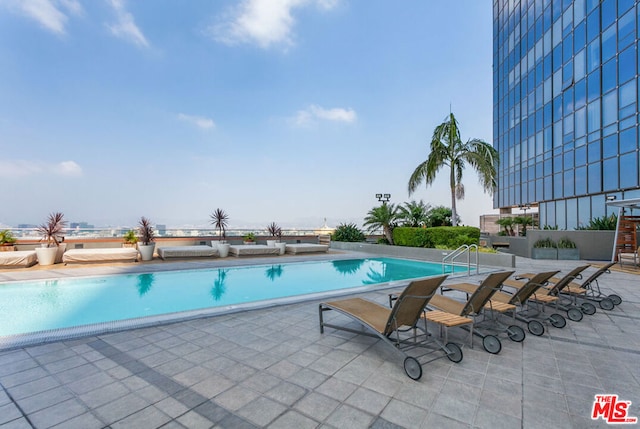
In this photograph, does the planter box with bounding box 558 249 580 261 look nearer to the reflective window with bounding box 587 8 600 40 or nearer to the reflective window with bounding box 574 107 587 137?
the reflective window with bounding box 574 107 587 137

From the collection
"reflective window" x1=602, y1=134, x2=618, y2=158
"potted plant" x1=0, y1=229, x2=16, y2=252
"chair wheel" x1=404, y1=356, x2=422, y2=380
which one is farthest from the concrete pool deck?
"reflective window" x1=602, y1=134, x2=618, y2=158

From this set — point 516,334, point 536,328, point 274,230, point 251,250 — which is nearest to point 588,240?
point 536,328

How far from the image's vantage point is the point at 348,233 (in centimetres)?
2111

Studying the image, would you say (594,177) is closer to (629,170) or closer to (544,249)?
(629,170)

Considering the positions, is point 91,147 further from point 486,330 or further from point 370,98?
point 486,330

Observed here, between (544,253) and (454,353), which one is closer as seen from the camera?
(454,353)

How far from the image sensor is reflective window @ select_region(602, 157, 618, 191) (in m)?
15.7

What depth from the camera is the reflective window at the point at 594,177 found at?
16.8m

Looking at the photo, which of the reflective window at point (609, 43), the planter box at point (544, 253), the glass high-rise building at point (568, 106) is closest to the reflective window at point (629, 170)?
the glass high-rise building at point (568, 106)

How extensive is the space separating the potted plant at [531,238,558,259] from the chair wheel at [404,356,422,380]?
1518 centimetres

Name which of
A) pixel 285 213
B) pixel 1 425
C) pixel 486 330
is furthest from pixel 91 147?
pixel 486 330

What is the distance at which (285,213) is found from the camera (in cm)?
3919

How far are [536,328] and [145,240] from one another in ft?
47.2

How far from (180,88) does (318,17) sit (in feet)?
35.7
